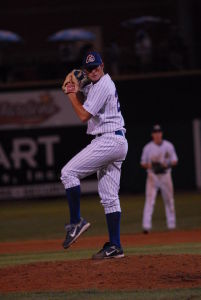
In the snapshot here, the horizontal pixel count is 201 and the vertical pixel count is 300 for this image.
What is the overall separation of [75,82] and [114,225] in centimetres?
152

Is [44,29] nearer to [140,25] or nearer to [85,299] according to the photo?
[140,25]

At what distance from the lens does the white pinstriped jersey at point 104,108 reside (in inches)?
282

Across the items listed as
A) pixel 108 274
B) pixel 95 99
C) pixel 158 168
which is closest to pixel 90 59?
pixel 95 99

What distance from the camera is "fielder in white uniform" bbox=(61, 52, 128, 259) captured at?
7133 mm

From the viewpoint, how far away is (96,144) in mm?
7250

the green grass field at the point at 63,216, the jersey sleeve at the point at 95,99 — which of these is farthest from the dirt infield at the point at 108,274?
the green grass field at the point at 63,216

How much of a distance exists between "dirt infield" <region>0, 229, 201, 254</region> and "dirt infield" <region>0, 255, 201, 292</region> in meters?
3.67

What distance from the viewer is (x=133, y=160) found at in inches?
835

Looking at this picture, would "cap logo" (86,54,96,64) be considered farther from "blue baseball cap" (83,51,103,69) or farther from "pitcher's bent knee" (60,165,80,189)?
"pitcher's bent knee" (60,165,80,189)

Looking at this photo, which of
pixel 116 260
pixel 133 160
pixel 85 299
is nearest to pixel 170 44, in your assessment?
pixel 133 160

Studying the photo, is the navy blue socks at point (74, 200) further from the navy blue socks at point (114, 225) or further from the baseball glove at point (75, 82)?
the baseball glove at point (75, 82)

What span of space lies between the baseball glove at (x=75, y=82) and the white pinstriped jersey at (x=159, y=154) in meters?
7.48

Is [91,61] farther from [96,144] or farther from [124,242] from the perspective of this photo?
[124,242]

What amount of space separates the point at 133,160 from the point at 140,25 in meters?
5.80
